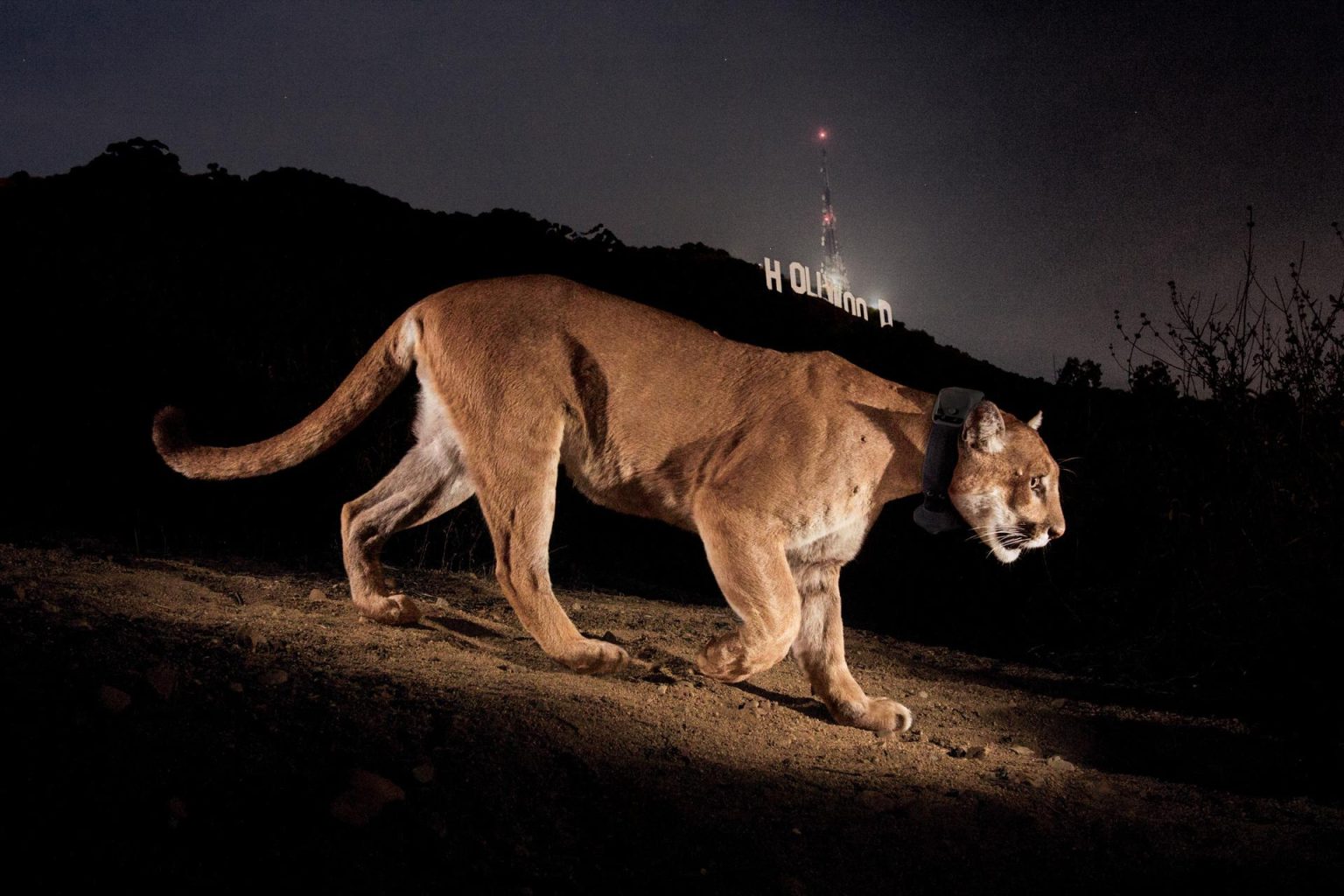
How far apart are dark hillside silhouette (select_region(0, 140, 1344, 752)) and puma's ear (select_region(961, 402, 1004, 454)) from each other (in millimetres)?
2157

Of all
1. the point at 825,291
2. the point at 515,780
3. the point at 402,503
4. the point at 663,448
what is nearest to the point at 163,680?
the point at 515,780

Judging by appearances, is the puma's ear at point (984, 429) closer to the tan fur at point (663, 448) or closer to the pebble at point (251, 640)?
the tan fur at point (663, 448)

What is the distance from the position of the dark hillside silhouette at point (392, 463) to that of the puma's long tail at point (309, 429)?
190 centimetres

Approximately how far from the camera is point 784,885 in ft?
7.32

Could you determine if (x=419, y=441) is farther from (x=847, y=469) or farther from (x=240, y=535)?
(x=240, y=535)

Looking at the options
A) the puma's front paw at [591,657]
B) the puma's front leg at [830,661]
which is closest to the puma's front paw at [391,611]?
the puma's front paw at [591,657]

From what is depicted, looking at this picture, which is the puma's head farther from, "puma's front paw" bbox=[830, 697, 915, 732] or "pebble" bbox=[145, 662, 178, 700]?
"pebble" bbox=[145, 662, 178, 700]

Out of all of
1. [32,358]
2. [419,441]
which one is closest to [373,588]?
[419,441]

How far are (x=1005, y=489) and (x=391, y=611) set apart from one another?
3097 millimetres

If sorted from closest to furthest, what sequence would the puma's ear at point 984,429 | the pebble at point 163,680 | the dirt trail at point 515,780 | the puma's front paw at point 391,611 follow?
the dirt trail at point 515,780, the pebble at point 163,680, the puma's ear at point 984,429, the puma's front paw at point 391,611

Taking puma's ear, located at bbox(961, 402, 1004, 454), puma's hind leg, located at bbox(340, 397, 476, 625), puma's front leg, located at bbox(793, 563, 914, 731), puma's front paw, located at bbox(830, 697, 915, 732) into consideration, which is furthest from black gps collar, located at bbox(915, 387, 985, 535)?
puma's hind leg, located at bbox(340, 397, 476, 625)

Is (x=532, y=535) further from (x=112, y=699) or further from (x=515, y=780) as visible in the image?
(x=112, y=699)

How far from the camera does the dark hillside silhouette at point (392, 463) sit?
5.91m

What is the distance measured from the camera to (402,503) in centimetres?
488
